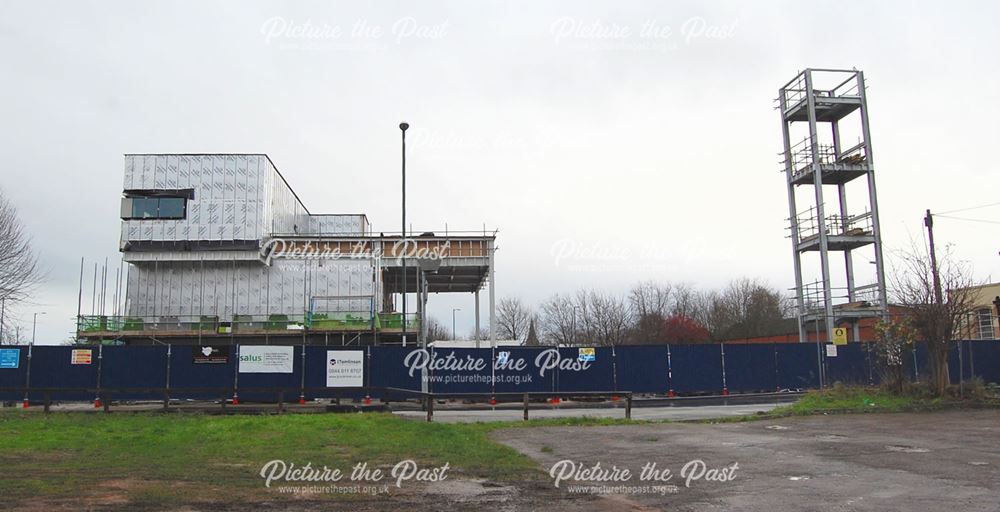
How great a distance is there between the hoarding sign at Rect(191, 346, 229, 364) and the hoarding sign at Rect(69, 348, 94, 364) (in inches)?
142

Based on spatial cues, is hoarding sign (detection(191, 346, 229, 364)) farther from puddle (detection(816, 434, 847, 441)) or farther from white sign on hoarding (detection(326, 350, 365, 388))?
puddle (detection(816, 434, 847, 441))

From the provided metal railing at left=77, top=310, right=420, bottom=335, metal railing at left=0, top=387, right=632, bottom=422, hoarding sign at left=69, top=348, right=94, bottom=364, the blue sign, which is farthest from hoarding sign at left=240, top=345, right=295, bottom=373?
metal railing at left=77, top=310, right=420, bottom=335

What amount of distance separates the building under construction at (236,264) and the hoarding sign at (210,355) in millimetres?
18590

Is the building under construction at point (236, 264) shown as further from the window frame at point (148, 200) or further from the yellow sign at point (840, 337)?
the yellow sign at point (840, 337)

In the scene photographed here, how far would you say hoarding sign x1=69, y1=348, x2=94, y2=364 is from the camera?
2767cm

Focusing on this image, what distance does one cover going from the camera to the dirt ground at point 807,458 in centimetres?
826

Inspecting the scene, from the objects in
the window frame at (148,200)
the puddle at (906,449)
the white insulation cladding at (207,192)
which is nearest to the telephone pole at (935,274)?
the puddle at (906,449)

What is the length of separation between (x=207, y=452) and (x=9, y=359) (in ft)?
64.9

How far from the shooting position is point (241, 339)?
1902 inches

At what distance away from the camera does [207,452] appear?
1255 centimetres

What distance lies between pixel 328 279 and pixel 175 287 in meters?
9.65

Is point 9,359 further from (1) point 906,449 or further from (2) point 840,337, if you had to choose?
(2) point 840,337

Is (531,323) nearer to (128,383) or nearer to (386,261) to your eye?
(386,261)

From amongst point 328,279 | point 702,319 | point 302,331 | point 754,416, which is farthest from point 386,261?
point 702,319
